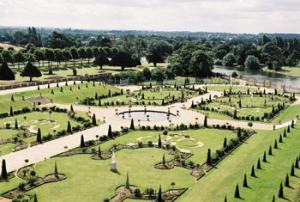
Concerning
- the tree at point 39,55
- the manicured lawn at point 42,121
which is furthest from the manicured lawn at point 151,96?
the tree at point 39,55

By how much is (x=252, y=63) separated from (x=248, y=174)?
141510 mm

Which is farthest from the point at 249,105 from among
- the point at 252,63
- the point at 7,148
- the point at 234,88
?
the point at 252,63

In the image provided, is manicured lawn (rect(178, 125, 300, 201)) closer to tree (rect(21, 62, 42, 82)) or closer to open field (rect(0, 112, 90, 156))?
open field (rect(0, 112, 90, 156))

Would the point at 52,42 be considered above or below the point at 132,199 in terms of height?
above

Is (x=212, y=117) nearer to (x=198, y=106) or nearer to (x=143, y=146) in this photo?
(x=198, y=106)

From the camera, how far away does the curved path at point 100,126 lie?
5233 centimetres

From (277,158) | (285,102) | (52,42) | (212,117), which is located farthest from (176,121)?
(52,42)

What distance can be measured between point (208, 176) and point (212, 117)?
33.1 m

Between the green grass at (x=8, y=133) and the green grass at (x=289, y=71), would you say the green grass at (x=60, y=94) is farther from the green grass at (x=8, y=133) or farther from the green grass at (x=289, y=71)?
the green grass at (x=289, y=71)

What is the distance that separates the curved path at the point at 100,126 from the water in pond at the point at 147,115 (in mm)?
1668

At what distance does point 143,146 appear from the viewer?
58.6 m

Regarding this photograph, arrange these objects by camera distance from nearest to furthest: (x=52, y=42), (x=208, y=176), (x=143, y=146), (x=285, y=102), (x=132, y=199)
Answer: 1. (x=132, y=199)
2. (x=208, y=176)
3. (x=143, y=146)
4. (x=285, y=102)
5. (x=52, y=42)

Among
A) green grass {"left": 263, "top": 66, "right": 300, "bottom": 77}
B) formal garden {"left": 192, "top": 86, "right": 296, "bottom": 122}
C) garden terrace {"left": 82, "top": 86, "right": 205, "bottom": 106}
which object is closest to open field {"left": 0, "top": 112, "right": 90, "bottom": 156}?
garden terrace {"left": 82, "top": 86, "right": 205, "bottom": 106}

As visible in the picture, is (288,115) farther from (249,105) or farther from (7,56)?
(7,56)
